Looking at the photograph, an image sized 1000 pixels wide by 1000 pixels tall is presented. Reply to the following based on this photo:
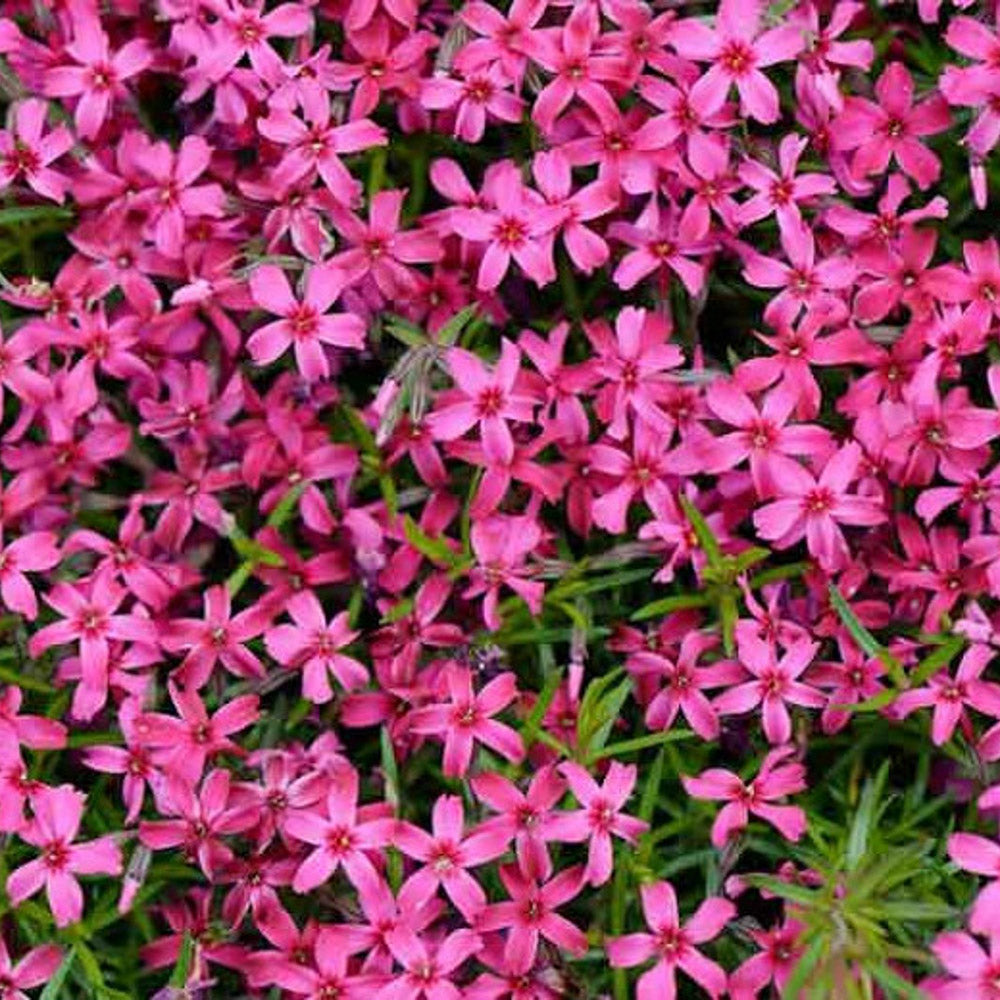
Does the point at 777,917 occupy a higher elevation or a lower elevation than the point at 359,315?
lower

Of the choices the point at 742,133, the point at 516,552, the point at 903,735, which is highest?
the point at 742,133

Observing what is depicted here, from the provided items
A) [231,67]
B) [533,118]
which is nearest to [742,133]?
[533,118]

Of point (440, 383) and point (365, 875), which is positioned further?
point (440, 383)

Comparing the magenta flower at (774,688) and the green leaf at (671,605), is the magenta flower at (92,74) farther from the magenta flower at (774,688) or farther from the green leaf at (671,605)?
the magenta flower at (774,688)

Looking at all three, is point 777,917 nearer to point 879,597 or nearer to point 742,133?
point 879,597

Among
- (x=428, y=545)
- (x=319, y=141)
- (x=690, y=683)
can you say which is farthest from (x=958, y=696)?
(x=319, y=141)

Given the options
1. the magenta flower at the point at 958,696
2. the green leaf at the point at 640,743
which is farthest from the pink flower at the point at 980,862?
the green leaf at the point at 640,743

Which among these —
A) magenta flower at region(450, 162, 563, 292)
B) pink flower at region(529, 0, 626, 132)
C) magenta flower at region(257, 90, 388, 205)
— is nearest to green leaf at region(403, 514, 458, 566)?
magenta flower at region(450, 162, 563, 292)
